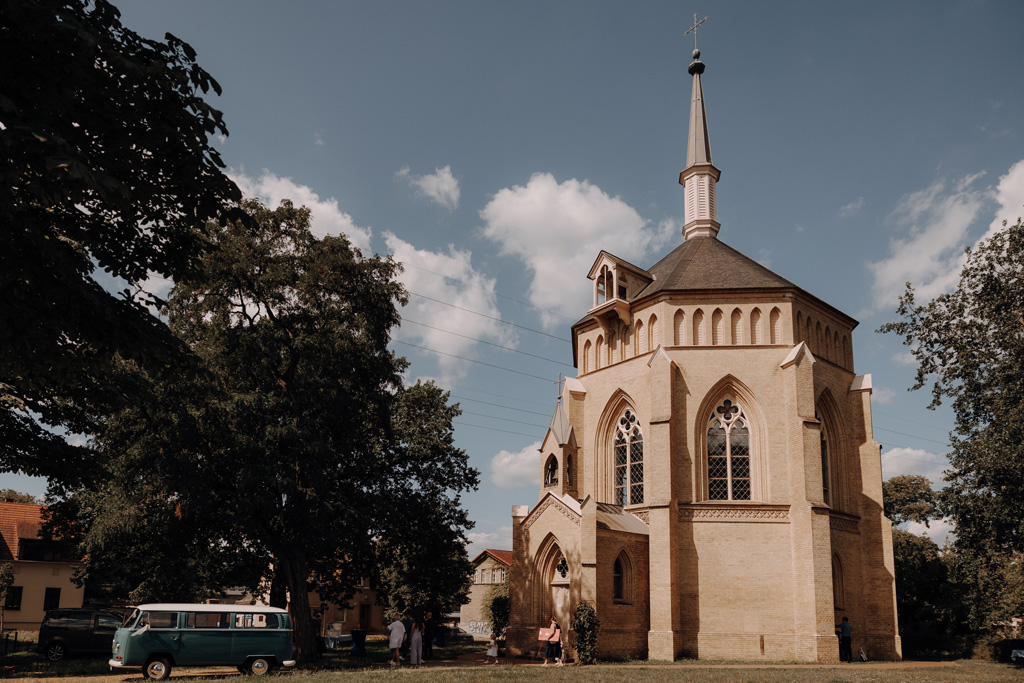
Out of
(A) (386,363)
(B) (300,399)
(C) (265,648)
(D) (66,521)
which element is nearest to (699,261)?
(A) (386,363)

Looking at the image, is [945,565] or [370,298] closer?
[370,298]

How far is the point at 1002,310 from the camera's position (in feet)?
85.2

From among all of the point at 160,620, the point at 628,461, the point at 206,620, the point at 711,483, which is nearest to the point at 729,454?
the point at 711,483

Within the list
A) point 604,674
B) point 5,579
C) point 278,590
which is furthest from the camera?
point 5,579

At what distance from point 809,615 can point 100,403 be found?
72.1 ft

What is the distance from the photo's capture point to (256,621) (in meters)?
20.5

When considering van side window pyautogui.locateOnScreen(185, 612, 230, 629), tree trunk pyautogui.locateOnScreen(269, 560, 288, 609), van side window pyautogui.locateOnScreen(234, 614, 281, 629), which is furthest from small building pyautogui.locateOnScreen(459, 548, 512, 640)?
van side window pyautogui.locateOnScreen(185, 612, 230, 629)

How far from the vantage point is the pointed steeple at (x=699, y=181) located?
34.8 meters

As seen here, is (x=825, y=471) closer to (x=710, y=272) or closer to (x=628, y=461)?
(x=628, y=461)

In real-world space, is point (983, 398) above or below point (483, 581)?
above

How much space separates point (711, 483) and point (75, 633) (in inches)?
880

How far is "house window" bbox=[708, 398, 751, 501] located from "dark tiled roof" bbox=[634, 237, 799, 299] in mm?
4432

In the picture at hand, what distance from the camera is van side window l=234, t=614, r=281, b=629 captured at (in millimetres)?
20281

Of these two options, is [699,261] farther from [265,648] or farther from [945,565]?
[265,648]
